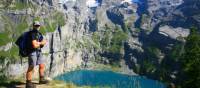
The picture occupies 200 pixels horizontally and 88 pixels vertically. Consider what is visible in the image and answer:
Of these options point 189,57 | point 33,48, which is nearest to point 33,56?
point 33,48

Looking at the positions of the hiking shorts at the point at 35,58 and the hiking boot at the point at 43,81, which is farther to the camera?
the hiking boot at the point at 43,81

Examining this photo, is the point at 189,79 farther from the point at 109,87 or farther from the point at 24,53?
the point at 24,53

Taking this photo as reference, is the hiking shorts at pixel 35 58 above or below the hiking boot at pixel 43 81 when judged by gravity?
above

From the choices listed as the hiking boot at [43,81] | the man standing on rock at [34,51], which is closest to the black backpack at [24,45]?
the man standing on rock at [34,51]

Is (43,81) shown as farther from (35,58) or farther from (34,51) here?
(34,51)

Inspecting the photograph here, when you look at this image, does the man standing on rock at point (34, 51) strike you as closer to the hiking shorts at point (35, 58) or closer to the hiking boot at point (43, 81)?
the hiking shorts at point (35, 58)

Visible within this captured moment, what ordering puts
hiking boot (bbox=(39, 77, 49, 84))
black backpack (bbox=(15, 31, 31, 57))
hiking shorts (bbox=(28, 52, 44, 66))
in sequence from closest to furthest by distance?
1. black backpack (bbox=(15, 31, 31, 57))
2. hiking shorts (bbox=(28, 52, 44, 66))
3. hiking boot (bbox=(39, 77, 49, 84))

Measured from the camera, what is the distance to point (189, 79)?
71688 millimetres

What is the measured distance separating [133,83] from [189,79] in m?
50.5

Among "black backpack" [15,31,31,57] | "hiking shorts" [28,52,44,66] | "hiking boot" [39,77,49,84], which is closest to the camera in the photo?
"black backpack" [15,31,31,57]

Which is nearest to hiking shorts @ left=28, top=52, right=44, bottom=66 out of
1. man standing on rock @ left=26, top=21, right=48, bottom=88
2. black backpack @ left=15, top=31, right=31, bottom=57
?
man standing on rock @ left=26, top=21, right=48, bottom=88

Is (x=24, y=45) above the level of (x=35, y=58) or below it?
above

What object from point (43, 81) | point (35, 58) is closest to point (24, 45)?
point (35, 58)

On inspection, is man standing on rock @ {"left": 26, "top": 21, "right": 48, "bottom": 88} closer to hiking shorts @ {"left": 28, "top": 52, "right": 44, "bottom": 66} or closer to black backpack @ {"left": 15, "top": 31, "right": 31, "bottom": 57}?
hiking shorts @ {"left": 28, "top": 52, "right": 44, "bottom": 66}
